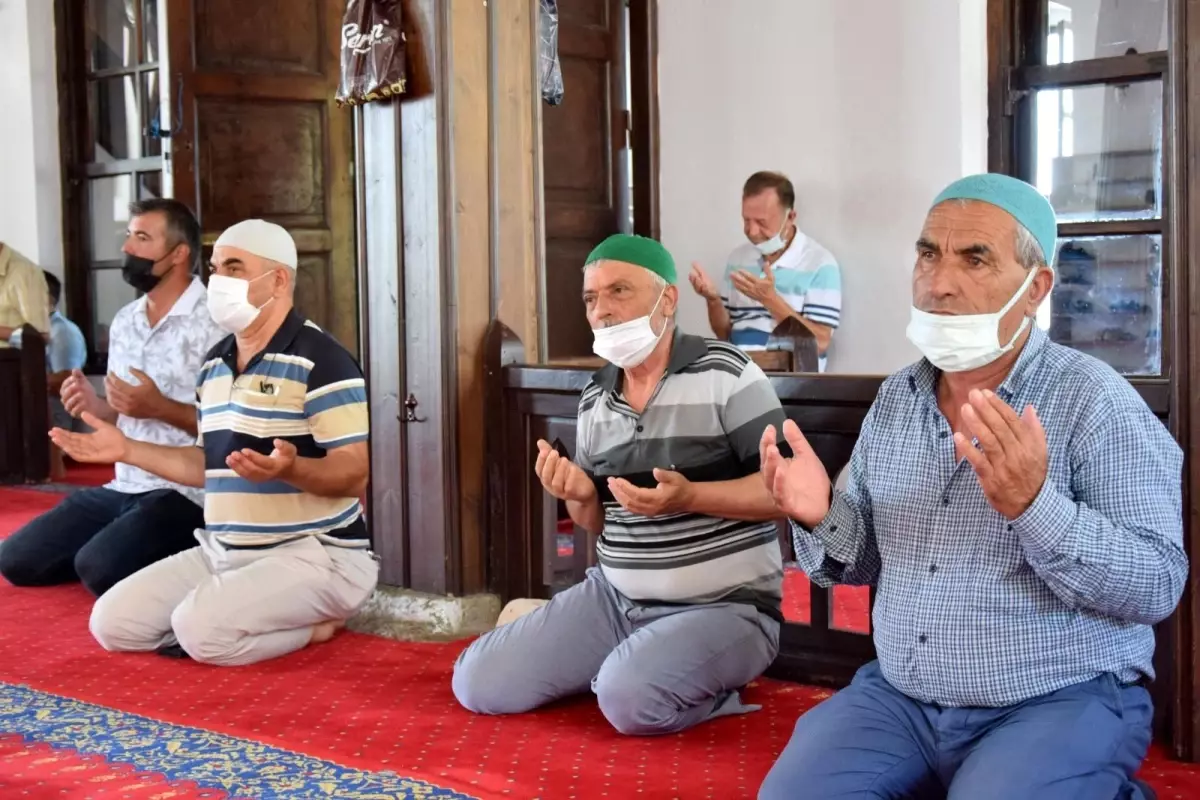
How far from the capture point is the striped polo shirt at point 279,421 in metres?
3.73

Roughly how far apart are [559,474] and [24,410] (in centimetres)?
528

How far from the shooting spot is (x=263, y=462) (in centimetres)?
346

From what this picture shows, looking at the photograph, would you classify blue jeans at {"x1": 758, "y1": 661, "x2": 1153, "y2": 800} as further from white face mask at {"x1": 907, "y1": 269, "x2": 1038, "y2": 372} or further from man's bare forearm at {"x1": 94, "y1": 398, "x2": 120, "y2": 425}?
man's bare forearm at {"x1": 94, "y1": 398, "x2": 120, "y2": 425}

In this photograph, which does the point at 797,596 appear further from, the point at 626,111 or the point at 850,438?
the point at 626,111

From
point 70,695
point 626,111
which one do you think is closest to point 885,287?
point 626,111

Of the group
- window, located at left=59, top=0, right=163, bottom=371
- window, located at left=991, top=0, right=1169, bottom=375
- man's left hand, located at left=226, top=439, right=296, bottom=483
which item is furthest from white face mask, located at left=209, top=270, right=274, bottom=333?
window, located at left=59, top=0, right=163, bottom=371

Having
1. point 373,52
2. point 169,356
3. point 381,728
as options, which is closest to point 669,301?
point 381,728

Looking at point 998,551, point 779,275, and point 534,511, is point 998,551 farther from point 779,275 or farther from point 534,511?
point 779,275

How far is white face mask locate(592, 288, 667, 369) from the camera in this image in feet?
10.2

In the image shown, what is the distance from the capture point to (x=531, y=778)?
9.02 ft

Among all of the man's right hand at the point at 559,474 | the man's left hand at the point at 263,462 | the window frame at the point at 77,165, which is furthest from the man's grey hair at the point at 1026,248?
the window frame at the point at 77,165

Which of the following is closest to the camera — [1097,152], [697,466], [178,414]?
[697,466]

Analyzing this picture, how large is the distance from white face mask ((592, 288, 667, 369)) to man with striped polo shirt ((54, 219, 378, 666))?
0.94m

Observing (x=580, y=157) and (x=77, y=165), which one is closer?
(x=580, y=157)
